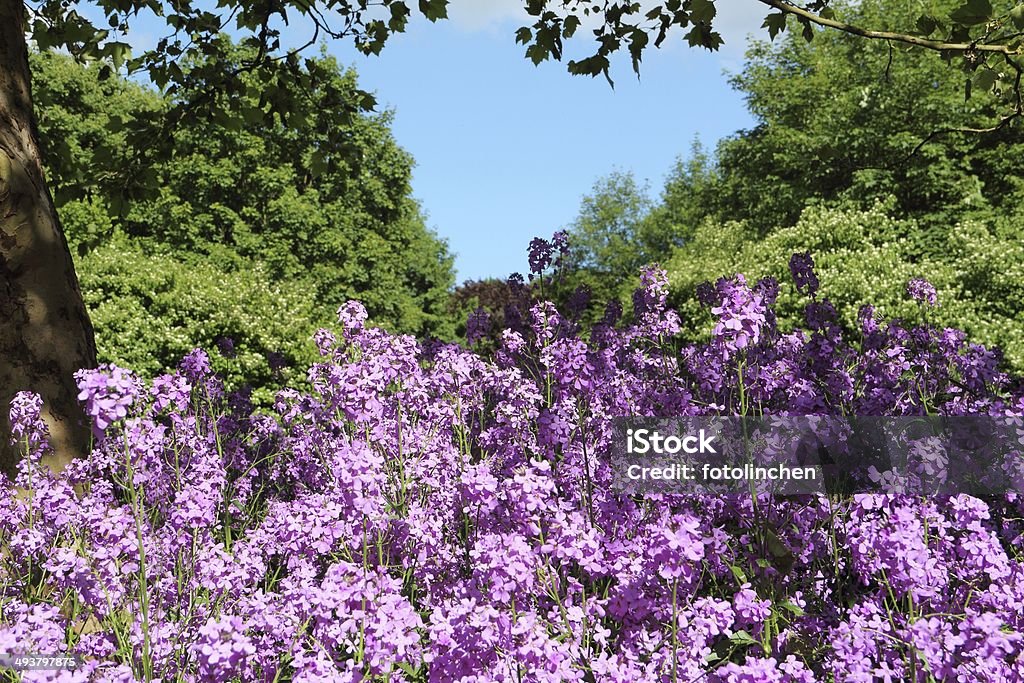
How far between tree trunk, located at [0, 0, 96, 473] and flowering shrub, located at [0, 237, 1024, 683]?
1.10ft

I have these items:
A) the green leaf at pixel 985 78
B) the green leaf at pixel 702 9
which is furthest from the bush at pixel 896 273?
the green leaf at pixel 985 78

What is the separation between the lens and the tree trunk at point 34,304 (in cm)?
470

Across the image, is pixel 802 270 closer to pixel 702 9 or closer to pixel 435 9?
pixel 702 9

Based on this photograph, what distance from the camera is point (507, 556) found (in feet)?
7.98

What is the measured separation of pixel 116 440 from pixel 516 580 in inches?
96.0

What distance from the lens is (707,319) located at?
19.6 m

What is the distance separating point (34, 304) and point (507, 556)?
3597 millimetres

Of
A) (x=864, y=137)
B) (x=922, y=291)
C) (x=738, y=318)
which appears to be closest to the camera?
(x=738, y=318)

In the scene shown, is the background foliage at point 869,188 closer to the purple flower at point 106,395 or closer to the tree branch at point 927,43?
the tree branch at point 927,43

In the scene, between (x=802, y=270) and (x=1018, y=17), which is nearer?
(x=1018, y=17)

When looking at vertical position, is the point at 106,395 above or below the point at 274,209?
below

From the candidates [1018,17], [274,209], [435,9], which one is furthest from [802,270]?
[274,209]

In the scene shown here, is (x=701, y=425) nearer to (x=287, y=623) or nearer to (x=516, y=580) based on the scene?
(x=516, y=580)

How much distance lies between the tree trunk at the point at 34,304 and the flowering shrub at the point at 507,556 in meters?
0.34
